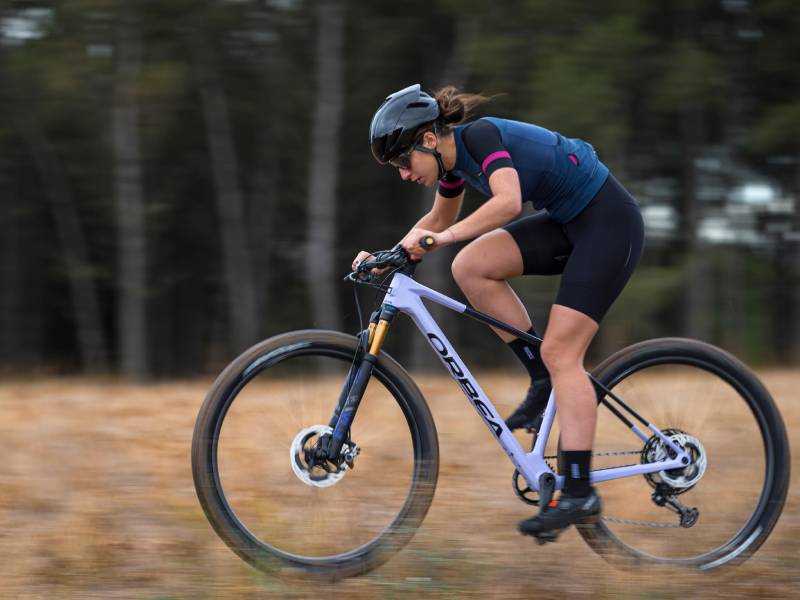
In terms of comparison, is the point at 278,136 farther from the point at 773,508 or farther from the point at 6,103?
the point at 773,508

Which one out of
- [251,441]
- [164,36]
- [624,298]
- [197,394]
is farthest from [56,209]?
[251,441]

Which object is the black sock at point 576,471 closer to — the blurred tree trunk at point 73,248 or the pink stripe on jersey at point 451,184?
the pink stripe on jersey at point 451,184

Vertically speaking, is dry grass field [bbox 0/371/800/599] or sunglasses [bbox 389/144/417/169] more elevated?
sunglasses [bbox 389/144/417/169]

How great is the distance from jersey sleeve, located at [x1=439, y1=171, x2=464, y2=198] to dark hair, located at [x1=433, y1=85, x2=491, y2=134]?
8.7 inches

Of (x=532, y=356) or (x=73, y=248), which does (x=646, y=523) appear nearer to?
(x=532, y=356)

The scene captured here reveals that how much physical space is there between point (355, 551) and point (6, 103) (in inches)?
686

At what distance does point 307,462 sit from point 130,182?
48.2ft

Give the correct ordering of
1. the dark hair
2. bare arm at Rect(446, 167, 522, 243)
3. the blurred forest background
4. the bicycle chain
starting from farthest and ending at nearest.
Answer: the blurred forest background → the bicycle chain → the dark hair → bare arm at Rect(446, 167, 522, 243)

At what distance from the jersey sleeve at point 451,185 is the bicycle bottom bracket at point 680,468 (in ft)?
4.10

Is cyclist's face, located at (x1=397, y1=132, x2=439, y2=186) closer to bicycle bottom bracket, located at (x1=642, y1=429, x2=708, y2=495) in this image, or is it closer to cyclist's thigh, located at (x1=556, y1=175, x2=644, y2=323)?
cyclist's thigh, located at (x1=556, y1=175, x2=644, y2=323)

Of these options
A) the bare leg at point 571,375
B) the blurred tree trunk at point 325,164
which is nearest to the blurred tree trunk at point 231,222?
the blurred tree trunk at point 325,164

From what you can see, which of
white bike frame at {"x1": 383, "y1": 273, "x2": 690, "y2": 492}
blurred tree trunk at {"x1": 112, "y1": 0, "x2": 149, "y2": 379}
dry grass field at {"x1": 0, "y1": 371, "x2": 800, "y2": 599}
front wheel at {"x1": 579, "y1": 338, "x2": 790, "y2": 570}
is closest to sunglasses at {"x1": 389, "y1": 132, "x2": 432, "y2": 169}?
white bike frame at {"x1": 383, "y1": 273, "x2": 690, "y2": 492}

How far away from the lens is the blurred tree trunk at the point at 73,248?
68.7ft

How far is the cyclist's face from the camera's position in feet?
12.4
